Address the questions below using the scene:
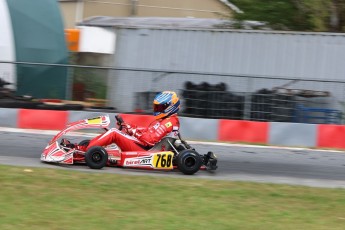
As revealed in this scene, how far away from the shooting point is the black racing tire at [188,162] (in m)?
8.08

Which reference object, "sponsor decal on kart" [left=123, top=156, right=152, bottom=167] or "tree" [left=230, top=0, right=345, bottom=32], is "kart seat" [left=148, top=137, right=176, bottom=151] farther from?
"tree" [left=230, top=0, right=345, bottom=32]

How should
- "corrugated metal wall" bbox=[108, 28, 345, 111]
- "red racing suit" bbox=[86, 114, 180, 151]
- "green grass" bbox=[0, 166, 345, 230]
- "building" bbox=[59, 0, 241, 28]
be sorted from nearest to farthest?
1. "green grass" bbox=[0, 166, 345, 230]
2. "red racing suit" bbox=[86, 114, 180, 151]
3. "corrugated metal wall" bbox=[108, 28, 345, 111]
4. "building" bbox=[59, 0, 241, 28]

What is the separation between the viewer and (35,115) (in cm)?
1264

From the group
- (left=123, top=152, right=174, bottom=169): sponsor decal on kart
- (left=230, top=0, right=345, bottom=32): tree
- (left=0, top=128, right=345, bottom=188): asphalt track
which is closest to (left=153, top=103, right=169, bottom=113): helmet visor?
(left=123, top=152, right=174, bottom=169): sponsor decal on kart

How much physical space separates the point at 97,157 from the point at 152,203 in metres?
2.09

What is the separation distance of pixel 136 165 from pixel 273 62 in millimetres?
7349

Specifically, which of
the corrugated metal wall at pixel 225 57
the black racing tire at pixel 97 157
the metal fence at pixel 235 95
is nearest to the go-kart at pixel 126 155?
the black racing tire at pixel 97 157

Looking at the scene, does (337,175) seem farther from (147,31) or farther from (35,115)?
(147,31)

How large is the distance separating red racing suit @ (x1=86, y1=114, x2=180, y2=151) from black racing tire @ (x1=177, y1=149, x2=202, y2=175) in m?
0.37

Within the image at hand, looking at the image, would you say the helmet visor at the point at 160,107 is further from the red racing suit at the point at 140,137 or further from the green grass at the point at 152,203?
the green grass at the point at 152,203

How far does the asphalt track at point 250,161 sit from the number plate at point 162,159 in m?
0.11

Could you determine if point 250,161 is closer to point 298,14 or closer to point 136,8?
point 298,14

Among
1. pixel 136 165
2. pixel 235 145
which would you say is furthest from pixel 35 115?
pixel 136 165

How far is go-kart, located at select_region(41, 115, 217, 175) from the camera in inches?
317
